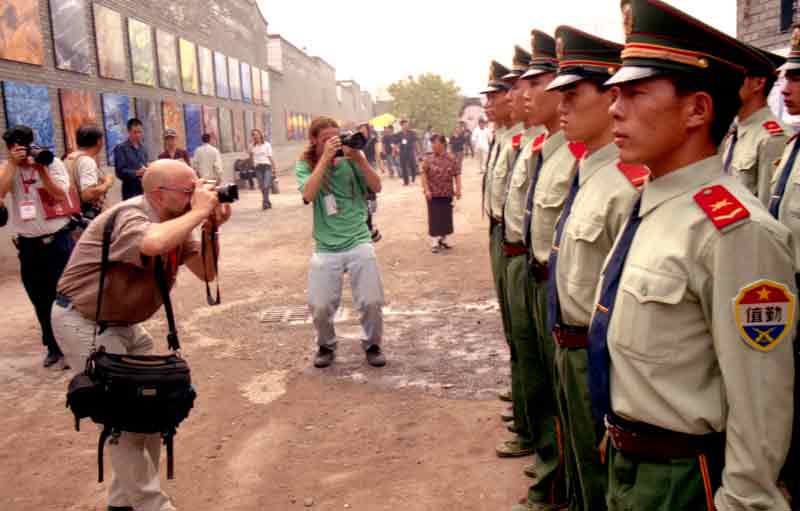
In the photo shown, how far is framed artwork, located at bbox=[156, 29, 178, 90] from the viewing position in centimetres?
→ 1875

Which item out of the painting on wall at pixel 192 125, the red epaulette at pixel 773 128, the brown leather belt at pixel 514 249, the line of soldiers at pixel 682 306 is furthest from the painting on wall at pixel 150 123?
the line of soldiers at pixel 682 306

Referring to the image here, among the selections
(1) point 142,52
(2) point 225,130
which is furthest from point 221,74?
(1) point 142,52

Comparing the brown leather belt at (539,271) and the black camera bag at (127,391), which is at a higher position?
the brown leather belt at (539,271)

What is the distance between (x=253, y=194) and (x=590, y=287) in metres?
20.5

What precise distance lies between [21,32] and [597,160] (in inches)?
473

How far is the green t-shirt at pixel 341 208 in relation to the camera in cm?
555

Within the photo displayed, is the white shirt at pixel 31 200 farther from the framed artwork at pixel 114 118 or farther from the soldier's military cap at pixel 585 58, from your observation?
the framed artwork at pixel 114 118

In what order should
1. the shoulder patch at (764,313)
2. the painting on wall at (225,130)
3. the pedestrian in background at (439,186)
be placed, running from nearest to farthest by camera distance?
1. the shoulder patch at (764,313)
2. the pedestrian in background at (439,186)
3. the painting on wall at (225,130)

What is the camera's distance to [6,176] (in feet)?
18.8

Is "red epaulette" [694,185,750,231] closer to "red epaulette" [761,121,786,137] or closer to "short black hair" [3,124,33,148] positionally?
"red epaulette" [761,121,786,137]

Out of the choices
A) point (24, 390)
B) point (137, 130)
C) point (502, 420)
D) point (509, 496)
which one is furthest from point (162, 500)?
point (137, 130)

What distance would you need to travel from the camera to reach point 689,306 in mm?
1687

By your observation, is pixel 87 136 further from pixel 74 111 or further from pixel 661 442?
pixel 74 111

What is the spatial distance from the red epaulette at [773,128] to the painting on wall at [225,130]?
856 inches
